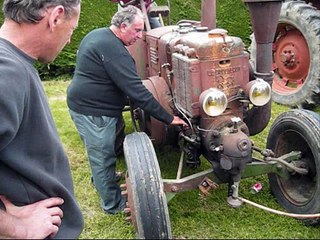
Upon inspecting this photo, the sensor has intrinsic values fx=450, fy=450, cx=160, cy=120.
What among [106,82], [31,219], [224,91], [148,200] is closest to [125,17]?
[106,82]

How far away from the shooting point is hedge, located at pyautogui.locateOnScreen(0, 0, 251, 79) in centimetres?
804

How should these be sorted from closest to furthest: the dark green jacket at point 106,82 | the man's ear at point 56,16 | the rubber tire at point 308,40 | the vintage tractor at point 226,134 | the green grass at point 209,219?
the man's ear at point 56,16 < the vintage tractor at point 226,134 < the green grass at point 209,219 < the dark green jacket at point 106,82 < the rubber tire at point 308,40

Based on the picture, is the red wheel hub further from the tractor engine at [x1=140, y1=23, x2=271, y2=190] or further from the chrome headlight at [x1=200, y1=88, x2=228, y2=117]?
the chrome headlight at [x1=200, y1=88, x2=228, y2=117]

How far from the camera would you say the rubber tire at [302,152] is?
10.1ft

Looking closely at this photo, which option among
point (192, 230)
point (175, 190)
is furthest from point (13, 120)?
point (192, 230)

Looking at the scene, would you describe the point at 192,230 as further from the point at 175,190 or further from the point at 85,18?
the point at 85,18

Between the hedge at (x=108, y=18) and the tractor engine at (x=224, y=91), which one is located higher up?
the tractor engine at (x=224, y=91)

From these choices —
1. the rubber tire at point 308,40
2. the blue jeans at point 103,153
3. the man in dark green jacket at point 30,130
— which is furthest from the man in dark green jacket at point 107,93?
the rubber tire at point 308,40

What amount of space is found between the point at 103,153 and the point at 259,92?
51.7 inches

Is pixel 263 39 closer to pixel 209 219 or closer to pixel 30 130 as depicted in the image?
pixel 209 219

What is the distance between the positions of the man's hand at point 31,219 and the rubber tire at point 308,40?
442 centimetres

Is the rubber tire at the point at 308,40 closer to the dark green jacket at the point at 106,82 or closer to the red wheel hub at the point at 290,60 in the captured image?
the red wheel hub at the point at 290,60

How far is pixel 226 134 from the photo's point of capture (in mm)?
2986

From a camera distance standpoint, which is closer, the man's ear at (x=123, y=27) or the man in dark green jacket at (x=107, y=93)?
the man in dark green jacket at (x=107, y=93)
